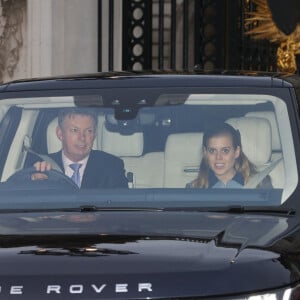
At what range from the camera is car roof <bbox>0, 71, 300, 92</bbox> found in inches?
190

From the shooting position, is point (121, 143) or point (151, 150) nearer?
point (151, 150)

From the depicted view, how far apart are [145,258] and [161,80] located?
1.52 m

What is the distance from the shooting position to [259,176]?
4.56 meters

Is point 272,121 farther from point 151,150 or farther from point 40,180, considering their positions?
point 40,180

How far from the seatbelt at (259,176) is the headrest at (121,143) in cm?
48

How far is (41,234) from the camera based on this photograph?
3.83m

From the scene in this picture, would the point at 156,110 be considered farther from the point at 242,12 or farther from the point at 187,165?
the point at 242,12

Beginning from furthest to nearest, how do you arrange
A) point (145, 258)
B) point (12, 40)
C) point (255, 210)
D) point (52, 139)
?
point (12, 40)
point (52, 139)
point (255, 210)
point (145, 258)

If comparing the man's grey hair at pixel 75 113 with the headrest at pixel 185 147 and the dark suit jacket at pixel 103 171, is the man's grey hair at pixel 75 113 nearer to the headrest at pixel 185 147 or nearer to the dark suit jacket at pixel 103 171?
the dark suit jacket at pixel 103 171

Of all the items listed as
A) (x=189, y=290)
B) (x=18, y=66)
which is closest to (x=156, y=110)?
(x=189, y=290)

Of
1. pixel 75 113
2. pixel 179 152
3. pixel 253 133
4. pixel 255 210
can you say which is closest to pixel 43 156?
pixel 75 113

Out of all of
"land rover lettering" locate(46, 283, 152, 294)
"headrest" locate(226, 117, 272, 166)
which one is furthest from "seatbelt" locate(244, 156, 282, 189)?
"land rover lettering" locate(46, 283, 152, 294)

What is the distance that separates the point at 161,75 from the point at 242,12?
948cm

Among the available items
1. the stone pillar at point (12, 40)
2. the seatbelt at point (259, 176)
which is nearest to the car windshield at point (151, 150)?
the seatbelt at point (259, 176)
